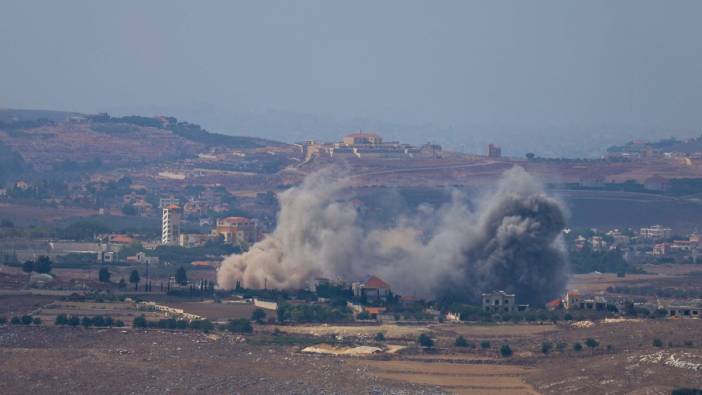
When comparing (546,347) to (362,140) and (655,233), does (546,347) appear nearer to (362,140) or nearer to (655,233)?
(655,233)

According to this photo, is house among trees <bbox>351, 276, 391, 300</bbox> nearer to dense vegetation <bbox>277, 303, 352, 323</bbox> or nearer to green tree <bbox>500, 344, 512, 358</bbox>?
dense vegetation <bbox>277, 303, 352, 323</bbox>

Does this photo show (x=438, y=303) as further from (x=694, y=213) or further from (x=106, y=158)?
(x=106, y=158)

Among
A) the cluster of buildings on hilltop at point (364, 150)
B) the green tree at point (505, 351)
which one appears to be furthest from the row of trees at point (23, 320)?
the cluster of buildings on hilltop at point (364, 150)

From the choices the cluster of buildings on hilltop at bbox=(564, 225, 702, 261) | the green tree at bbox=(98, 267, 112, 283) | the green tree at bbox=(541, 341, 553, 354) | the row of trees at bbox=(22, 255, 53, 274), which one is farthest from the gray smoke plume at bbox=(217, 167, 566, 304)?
the cluster of buildings on hilltop at bbox=(564, 225, 702, 261)

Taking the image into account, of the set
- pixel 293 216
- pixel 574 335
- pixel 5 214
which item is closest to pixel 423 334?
pixel 574 335

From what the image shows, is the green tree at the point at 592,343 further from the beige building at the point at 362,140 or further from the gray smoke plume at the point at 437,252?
the beige building at the point at 362,140

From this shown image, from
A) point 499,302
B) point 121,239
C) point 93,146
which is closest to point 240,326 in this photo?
point 499,302
